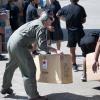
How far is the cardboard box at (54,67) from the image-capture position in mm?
9547

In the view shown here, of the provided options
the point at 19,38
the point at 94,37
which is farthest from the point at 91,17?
the point at 19,38

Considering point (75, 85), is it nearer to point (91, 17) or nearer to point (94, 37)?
point (94, 37)

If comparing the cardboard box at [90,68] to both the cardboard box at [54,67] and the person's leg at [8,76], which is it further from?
the person's leg at [8,76]

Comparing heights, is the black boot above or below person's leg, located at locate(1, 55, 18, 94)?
below

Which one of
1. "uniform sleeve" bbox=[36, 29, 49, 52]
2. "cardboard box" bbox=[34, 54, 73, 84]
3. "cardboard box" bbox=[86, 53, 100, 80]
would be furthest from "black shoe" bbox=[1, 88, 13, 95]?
"cardboard box" bbox=[86, 53, 100, 80]

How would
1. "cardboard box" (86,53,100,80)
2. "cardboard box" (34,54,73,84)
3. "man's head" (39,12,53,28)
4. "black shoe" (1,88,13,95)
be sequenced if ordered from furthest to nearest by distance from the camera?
"cardboard box" (86,53,100,80) → "black shoe" (1,88,13,95) → "cardboard box" (34,54,73,84) → "man's head" (39,12,53,28)

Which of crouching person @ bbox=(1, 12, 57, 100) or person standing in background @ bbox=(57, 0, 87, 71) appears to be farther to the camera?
person standing in background @ bbox=(57, 0, 87, 71)

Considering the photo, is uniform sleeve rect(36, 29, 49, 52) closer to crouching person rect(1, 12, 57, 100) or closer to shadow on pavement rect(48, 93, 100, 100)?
crouching person rect(1, 12, 57, 100)

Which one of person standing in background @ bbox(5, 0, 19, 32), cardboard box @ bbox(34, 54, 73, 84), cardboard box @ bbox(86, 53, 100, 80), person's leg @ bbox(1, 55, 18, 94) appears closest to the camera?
cardboard box @ bbox(34, 54, 73, 84)

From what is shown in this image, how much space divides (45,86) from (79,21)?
2.37 metres

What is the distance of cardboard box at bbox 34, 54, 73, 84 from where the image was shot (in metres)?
9.55

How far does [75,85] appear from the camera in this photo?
35.4 feet

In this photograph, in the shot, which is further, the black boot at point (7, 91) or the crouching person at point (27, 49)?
the black boot at point (7, 91)

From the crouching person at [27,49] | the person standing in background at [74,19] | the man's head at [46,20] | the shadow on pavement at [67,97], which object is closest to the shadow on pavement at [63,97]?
the shadow on pavement at [67,97]
